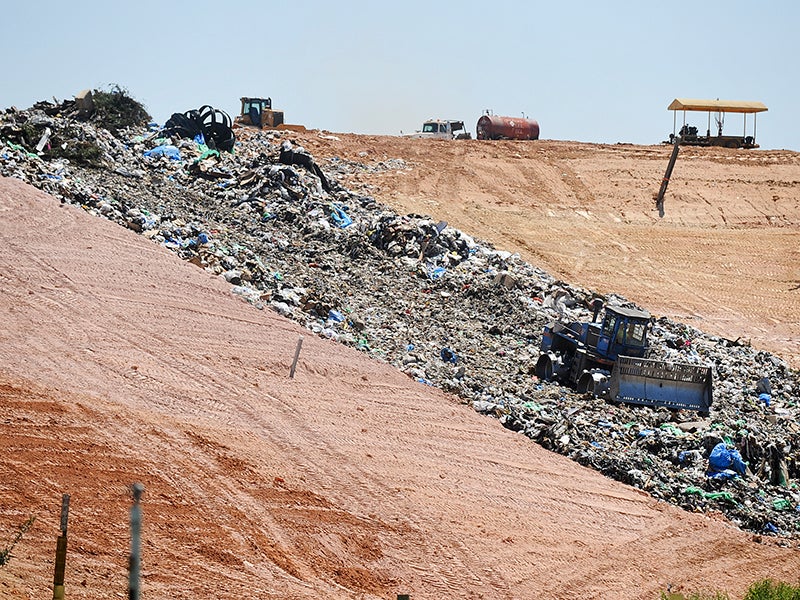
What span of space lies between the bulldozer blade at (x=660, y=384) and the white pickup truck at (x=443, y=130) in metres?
25.3

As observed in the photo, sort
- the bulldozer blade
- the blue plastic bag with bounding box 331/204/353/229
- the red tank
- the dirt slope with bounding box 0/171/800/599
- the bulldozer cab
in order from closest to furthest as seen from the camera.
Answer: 1. the dirt slope with bounding box 0/171/800/599
2. the bulldozer blade
3. the bulldozer cab
4. the blue plastic bag with bounding box 331/204/353/229
5. the red tank

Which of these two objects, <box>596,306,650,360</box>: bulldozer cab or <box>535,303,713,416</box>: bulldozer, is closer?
<box>535,303,713,416</box>: bulldozer

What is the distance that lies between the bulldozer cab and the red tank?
79.0 feet

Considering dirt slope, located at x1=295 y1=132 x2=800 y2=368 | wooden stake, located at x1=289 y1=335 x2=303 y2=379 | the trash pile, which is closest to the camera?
Result: the trash pile

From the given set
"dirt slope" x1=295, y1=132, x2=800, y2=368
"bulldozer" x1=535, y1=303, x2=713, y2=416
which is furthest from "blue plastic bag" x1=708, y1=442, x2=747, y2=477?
"dirt slope" x1=295, y1=132, x2=800, y2=368

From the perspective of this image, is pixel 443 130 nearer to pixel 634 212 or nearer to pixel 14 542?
pixel 634 212

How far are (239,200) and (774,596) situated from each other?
16770mm

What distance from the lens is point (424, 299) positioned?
1947 centimetres

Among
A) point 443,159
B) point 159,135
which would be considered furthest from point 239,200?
point 443,159

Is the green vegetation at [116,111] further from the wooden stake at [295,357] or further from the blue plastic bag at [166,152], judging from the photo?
the wooden stake at [295,357]

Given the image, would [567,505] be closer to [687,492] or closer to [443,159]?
[687,492]

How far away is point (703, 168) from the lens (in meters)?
34.9

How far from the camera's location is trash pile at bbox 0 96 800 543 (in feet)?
44.4

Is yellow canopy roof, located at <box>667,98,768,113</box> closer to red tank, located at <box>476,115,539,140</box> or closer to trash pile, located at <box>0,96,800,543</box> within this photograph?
red tank, located at <box>476,115,539,140</box>
